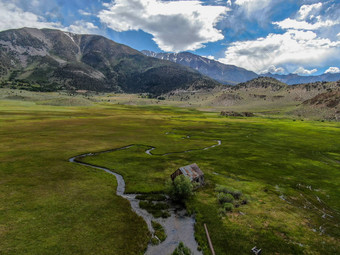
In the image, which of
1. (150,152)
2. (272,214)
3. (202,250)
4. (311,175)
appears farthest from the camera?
(150,152)

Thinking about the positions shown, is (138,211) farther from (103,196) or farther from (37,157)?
(37,157)

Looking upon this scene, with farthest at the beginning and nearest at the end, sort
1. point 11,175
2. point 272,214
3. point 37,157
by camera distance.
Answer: point 37,157, point 11,175, point 272,214

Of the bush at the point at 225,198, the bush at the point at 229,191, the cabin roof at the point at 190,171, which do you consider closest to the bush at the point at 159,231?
the bush at the point at 225,198

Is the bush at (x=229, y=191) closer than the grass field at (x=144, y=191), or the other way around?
the grass field at (x=144, y=191)

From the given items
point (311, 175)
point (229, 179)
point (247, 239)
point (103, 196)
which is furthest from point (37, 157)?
point (311, 175)

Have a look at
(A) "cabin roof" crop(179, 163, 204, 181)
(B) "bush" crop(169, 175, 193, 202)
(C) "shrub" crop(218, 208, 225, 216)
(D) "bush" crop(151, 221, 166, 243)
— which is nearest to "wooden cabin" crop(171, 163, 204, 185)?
(A) "cabin roof" crop(179, 163, 204, 181)

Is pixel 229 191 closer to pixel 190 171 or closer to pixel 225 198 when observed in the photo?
pixel 225 198

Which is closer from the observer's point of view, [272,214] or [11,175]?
[272,214]

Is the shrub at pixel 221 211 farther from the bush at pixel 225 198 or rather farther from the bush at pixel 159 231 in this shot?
the bush at pixel 159 231

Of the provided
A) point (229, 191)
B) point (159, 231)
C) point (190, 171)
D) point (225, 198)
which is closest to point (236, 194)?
point (229, 191)
